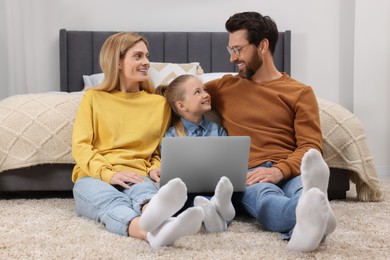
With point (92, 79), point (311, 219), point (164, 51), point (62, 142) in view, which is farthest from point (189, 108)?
point (164, 51)

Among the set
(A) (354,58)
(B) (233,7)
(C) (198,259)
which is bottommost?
(C) (198,259)

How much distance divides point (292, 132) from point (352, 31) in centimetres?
226

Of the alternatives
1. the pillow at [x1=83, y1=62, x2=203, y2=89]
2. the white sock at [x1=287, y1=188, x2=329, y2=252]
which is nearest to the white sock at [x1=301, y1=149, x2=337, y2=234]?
the white sock at [x1=287, y1=188, x2=329, y2=252]

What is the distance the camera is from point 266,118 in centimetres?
206

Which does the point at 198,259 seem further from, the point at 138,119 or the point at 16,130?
the point at 16,130

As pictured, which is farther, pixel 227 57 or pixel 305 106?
pixel 227 57

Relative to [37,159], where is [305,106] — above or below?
above

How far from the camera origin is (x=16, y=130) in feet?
7.87

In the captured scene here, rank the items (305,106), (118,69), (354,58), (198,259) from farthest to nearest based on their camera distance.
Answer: (354,58) → (118,69) → (305,106) → (198,259)

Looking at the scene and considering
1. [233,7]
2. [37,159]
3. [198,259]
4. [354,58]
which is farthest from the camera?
[233,7]

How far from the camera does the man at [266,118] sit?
71.1 inches

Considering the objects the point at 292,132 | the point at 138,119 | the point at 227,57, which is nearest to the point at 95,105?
the point at 138,119

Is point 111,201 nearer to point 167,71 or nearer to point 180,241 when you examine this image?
point 180,241

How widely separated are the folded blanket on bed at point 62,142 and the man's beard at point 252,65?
0.44 metres
